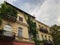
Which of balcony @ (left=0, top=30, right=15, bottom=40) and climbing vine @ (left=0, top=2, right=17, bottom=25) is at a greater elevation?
climbing vine @ (left=0, top=2, right=17, bottom=25)

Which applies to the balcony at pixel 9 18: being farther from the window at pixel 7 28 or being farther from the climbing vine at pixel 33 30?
the climbing vine at pixel 33 30

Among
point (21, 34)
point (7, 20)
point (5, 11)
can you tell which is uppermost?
point (5, 11)

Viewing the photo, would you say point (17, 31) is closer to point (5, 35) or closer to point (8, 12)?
point (8, 12)

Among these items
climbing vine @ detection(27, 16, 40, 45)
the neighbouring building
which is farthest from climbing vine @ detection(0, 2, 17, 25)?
climbing vine @ detection(27, 16, 40, 45)

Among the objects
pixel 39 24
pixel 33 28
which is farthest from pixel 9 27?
pixel 39 24

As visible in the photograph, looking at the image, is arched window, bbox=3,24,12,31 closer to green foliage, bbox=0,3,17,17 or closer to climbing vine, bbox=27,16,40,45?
green foliage, bbox=0,3,17,17

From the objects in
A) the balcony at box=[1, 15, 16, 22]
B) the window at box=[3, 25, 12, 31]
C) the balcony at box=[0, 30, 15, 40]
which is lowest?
the balcony at box=[0, 30, 15, 40]

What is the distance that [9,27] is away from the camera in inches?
1023

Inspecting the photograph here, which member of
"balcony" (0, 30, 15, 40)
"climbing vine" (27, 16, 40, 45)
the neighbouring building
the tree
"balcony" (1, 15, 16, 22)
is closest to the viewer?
"balcony" (0, 30, 15, 40)

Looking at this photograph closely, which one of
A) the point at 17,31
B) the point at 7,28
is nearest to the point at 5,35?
the point at 7,28

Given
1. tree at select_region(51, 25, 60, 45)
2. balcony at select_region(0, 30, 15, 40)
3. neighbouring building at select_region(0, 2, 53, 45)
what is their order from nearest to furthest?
balcony at select_region(0, 30, 15, 40) < neighbouring building at select_region(0, 2, 53, 45) < tree at select_region(51, 25, 60, 45)

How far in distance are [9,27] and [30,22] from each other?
7.12 metres

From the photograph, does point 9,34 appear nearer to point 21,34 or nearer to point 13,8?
point 21,34

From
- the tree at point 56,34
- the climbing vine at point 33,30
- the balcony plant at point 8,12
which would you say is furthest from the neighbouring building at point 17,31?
the tree at point 56,34
